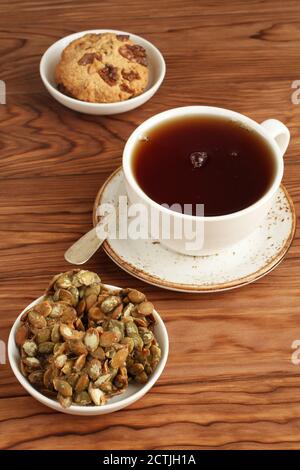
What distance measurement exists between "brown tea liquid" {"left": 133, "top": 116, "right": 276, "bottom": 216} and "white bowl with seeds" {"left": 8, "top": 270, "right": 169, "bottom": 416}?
0.20m

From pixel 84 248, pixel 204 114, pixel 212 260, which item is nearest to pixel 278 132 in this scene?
pixel 204 114

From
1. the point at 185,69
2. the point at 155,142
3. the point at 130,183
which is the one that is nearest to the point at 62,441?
the point at 130,183

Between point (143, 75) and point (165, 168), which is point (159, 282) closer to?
point (165, 168)

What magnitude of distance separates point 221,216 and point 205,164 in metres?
0.13

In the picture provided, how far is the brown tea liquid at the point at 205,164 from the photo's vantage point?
1.01m

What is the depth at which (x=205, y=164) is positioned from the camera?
3.47 feet

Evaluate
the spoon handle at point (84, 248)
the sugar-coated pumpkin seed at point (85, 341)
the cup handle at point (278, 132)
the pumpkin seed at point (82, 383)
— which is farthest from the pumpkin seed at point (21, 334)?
the cup handle at point (278, 132)

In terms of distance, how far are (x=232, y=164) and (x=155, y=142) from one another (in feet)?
0.42

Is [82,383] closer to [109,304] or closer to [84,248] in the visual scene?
[109,304]

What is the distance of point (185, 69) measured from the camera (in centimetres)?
146

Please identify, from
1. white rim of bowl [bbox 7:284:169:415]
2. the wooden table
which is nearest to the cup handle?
the wooden table

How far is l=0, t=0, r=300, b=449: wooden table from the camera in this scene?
0.87m

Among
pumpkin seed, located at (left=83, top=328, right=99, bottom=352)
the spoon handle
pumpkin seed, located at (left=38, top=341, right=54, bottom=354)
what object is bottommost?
the spoon handle

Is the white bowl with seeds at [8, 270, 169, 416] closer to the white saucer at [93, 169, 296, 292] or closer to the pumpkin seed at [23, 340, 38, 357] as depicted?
the pumpkin seed at [23, 340, 38, 357]
